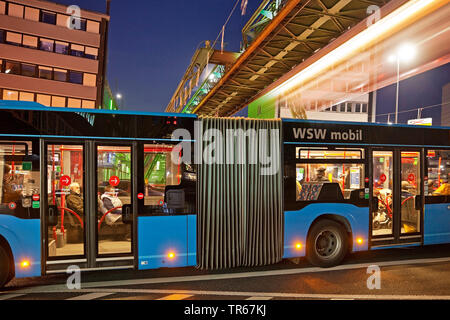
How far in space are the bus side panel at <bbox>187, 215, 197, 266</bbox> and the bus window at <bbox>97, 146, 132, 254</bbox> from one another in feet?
3.44

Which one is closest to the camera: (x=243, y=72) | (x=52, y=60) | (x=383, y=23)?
(x=383, y=23)

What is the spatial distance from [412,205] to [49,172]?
24.7 ft

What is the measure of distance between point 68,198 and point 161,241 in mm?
1751

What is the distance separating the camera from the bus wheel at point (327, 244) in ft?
18.8

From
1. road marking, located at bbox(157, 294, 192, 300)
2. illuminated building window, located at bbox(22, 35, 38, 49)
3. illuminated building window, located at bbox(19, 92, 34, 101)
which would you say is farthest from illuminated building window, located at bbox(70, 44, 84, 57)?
road marking, located at bbox(157, 294, 192, 300)

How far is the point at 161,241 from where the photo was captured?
16.5 ft

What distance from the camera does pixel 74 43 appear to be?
1008 inches

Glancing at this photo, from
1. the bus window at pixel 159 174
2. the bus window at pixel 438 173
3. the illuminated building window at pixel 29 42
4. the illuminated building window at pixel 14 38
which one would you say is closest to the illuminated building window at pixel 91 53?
the illuminated building window at pixel 29 42

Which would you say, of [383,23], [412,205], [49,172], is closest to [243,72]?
[383,23]

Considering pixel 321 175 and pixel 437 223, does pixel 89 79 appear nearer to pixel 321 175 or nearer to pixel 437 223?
pixel 321 175

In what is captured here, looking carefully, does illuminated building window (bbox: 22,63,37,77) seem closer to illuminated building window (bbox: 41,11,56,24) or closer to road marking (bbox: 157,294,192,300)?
illuminated building window (bbox: 41,11,56,24)

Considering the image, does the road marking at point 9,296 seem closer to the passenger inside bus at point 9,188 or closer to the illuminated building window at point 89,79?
the passenger inside bus at point 9,188

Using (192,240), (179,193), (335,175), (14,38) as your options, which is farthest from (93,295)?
(14,38)
